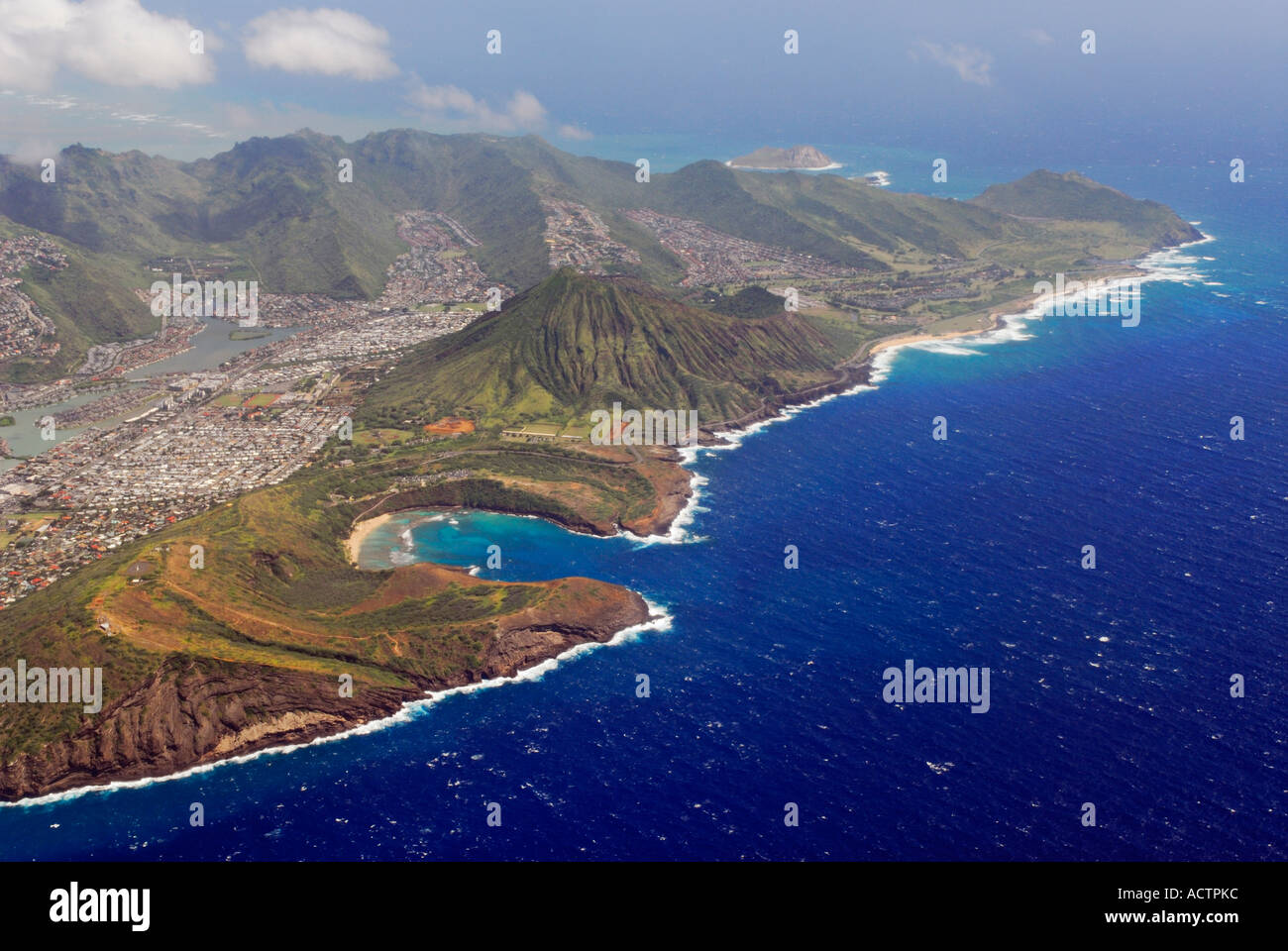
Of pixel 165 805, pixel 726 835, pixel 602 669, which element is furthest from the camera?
pixel 602 669

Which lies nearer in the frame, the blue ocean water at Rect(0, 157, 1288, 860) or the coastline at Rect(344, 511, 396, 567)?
the blue ocean water at Rect(0, 157, 1288, 860)

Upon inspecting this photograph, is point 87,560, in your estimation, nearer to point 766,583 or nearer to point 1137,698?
point 766,583

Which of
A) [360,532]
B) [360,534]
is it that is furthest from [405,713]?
[360,532]

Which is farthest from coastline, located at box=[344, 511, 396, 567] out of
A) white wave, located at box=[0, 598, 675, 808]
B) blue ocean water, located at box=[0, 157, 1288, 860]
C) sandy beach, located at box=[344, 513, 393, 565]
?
white wave, located at box=[0, 598, 675, 808]

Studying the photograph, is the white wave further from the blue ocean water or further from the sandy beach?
the sandy beach

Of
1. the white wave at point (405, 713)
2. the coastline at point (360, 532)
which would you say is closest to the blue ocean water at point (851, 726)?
the white wave at point (405, 713)

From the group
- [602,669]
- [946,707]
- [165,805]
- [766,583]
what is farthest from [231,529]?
[946,707]

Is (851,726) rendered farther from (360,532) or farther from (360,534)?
(360,532)

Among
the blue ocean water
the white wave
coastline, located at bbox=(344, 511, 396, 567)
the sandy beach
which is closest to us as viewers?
the blue ocean water
